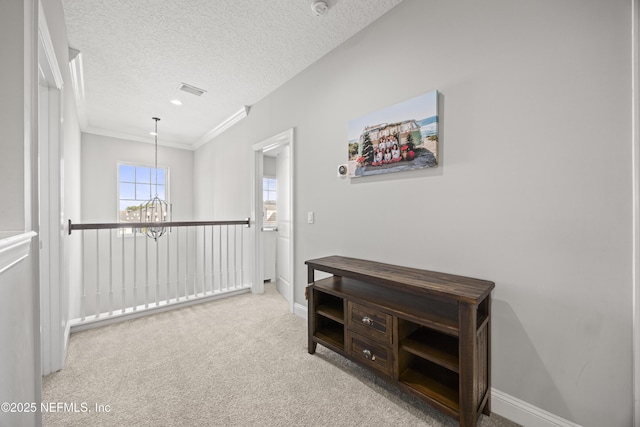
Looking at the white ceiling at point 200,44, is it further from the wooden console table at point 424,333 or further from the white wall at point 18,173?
the wooden console table at point 424,333

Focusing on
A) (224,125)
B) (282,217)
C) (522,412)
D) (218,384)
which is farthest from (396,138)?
(224,125)

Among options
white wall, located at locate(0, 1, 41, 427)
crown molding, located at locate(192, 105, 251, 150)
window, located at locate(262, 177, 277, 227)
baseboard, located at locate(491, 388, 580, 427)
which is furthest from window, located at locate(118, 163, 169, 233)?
baseboard, located at locate(491, 388, 580, 427)

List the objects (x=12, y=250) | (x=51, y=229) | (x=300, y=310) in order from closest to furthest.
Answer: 1. (x=12, y=250)
2. (x=51, y=229)
3. (x=300, y=310)

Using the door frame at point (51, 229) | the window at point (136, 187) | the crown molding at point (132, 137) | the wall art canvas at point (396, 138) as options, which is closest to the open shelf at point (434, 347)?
the wall art canvas at point (396, 138)

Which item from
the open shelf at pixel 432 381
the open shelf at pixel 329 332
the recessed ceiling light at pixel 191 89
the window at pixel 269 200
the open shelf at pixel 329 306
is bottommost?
the open shelf at pixel 432 381

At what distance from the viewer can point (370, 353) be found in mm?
1668

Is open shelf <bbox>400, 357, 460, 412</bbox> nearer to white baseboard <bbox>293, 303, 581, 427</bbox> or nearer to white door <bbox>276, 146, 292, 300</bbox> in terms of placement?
white baseboard <bbox>293, 303, 581, 427</bbox>

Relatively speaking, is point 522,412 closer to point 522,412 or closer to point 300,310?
point 522,412

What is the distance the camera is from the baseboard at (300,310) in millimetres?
2818

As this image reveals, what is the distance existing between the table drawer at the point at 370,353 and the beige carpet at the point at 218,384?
18 centimetres

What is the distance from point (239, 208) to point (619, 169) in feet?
13.2

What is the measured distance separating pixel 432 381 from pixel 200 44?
3206mm

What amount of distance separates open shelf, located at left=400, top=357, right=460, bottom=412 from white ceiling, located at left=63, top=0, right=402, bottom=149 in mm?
2574

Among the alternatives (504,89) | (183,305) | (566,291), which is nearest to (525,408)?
(566,291)
